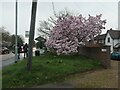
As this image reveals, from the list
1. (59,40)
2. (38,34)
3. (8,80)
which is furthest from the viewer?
(38,34)

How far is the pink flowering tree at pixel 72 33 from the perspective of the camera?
24109 mm

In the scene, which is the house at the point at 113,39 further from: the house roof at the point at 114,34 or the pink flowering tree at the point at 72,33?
the pink flowering tree at the point at 72,33

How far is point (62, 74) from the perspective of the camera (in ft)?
46.7

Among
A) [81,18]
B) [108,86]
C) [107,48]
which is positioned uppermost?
[81,18]

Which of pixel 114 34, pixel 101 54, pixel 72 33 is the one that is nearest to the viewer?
pixel 101 54

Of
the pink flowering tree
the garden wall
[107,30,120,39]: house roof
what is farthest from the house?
the garden wall

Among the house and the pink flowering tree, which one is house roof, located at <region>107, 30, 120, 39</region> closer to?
the house

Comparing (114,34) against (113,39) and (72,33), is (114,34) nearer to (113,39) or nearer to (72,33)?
(113,39)

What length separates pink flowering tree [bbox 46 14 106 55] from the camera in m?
24.1

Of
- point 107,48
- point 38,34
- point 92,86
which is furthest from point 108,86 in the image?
point 38,34

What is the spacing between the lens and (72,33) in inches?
968

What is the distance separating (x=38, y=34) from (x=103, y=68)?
48.6 meters

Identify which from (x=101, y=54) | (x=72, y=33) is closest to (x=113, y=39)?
(x=72, y=33)

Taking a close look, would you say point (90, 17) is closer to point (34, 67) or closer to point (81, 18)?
point (81, 18)
